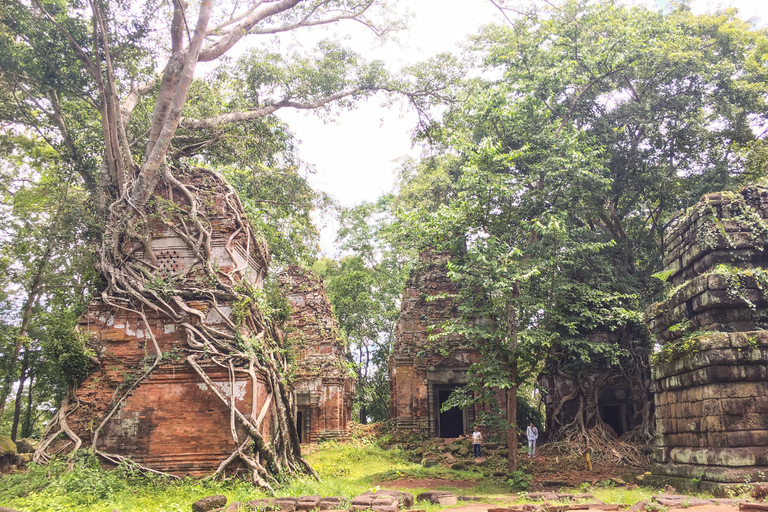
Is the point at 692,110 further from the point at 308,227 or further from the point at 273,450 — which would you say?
the point at 273,450

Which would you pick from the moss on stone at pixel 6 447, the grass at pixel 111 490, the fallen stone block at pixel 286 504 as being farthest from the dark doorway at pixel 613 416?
the moss on stone at pixel 6 447

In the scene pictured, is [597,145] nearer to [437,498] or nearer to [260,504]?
[437,498]

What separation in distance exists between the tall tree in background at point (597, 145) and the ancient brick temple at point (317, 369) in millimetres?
5030

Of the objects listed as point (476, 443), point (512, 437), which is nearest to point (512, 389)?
point (512, 437)

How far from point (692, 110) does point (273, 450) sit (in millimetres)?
14384

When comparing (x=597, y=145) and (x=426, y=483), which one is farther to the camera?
(x=597, y=145)

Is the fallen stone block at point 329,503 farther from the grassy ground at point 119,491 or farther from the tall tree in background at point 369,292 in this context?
the tall tree in background at point 369,292

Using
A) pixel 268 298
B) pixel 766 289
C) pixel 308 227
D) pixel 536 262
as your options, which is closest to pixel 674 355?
pixel 766 289

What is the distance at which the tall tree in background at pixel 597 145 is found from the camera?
11.9m

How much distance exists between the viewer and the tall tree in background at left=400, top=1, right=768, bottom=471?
467 inches

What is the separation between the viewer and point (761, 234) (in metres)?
7.43

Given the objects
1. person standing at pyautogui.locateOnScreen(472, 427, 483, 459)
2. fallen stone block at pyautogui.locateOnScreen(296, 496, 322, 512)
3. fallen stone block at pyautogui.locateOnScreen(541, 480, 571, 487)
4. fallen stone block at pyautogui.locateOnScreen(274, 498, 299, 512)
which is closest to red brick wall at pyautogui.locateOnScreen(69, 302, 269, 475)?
fallen stone block at pyautogui.locateOnScreen(274, 498, 299, 512)

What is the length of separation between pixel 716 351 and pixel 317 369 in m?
11.6

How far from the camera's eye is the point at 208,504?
6.00 meters
